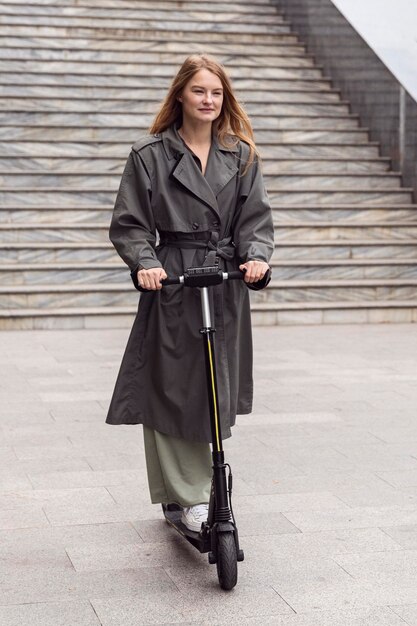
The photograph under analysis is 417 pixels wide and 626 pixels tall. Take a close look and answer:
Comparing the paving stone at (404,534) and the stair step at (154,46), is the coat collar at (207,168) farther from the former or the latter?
the stair step at (154,46)

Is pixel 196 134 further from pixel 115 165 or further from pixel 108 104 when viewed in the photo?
pixel 108 104

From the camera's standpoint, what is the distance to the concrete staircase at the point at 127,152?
10938mm

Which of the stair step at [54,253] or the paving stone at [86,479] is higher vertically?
the stair step at [54,253]

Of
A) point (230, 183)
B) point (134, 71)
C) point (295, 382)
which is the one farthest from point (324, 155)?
Answer: point (230, 183)

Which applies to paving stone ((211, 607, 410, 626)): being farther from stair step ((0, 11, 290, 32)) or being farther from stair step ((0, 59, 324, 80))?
stair step ((0, 11, 290, 32))

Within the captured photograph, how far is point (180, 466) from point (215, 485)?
0.32 meters

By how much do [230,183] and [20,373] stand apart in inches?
164

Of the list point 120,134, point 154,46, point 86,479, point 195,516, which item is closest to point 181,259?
point 195,516

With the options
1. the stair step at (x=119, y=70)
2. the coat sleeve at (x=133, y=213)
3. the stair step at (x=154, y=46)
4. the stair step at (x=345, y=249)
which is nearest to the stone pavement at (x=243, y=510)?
the coat sleeve at (x=133, y=213)

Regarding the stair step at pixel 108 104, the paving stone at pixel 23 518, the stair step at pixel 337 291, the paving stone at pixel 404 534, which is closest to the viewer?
the paving stone at pixel 404 534

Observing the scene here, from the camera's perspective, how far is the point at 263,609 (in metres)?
3.65

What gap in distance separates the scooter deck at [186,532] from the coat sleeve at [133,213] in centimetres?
98

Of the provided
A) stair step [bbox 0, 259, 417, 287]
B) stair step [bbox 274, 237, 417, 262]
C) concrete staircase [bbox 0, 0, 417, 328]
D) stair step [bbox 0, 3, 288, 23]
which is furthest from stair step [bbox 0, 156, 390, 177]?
stair step [bbox 0, 3, 288, 23]

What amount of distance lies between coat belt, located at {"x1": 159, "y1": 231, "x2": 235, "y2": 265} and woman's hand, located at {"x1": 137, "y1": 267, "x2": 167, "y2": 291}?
0.89ft
